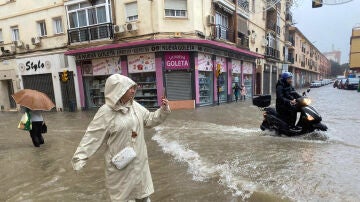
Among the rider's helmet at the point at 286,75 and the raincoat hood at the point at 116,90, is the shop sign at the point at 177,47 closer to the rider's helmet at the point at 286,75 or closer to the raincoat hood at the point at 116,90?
the rider's helmet at the point at 286,75

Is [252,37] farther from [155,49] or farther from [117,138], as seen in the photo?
[117,138]

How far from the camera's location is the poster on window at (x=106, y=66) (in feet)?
56.4

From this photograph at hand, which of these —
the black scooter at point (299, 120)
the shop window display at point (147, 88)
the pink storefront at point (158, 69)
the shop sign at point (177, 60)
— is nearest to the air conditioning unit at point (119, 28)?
the pink storefront at point (158, 69)

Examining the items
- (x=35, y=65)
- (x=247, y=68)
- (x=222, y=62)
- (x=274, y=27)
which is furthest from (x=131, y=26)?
(x=274, y=27)

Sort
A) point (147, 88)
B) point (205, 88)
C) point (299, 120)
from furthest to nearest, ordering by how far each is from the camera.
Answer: point (205, 88) → point (147, 88) → point (299, 120)

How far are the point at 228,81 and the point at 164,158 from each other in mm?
15083

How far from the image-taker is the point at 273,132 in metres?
7.66

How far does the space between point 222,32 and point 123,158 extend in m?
17.7

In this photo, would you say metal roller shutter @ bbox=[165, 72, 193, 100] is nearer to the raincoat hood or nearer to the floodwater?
the floodwater

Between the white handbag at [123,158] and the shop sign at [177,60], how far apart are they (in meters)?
13.3

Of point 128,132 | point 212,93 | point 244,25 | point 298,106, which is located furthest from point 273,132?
point 244,25

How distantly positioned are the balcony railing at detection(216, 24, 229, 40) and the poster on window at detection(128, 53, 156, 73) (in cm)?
504

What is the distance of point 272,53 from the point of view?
31.0 meters

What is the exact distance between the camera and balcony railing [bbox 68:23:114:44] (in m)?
16.8
